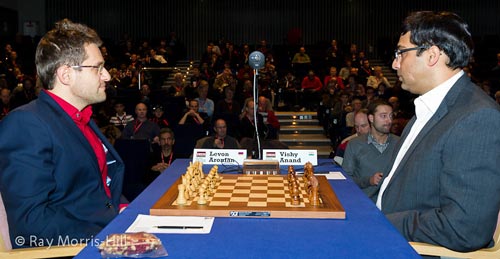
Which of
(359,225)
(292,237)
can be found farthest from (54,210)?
(359,225)

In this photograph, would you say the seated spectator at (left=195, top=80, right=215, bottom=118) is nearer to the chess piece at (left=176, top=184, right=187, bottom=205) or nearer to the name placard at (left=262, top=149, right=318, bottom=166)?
the name placard at (left=262, top=149, right=318, bottom=166)

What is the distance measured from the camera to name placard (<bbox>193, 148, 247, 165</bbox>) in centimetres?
334

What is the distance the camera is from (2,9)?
16.2 metres

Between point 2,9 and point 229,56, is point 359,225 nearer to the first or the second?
point 229,56

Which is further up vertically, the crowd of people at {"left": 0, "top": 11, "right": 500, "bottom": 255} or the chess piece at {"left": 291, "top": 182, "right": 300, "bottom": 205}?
the crowd of people at {"left": 0, "top": 11, "right": 500, "bottom": 255}

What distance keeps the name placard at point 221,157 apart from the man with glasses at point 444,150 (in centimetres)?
122

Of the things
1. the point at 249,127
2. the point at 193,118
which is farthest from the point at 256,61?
the point at 193,118

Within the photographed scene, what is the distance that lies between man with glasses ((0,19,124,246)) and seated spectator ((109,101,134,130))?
699 centimetres

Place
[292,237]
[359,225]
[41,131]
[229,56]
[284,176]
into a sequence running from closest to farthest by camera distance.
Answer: [292,237], [359,225], [41,131], [284,176], [229,56]

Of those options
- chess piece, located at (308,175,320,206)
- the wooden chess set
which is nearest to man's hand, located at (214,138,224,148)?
the wooden chess set

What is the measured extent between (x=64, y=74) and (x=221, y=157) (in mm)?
1353

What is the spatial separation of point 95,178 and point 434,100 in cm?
151

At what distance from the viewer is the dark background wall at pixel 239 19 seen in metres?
19.2

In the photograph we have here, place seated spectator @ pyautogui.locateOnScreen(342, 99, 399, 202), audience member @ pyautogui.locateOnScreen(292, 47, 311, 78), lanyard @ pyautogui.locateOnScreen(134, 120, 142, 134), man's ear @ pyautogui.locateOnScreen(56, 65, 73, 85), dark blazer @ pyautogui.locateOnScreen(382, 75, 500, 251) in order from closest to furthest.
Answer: dark blazer @ pyautogui.locateOnScreen(382, 75, 500, 251) < man's ear @ pyautogui.locateOnScreen(56, 65, 73, 85) < seated spectator @ pyautogui.locateOnScreen(342, 99, 399, 202) < lanyard @ pyautogui.locateOnScreen(134, 120, 142, 134) < audience member @ pyautogui.locateOnScreen(292, 47, 311, 78)
